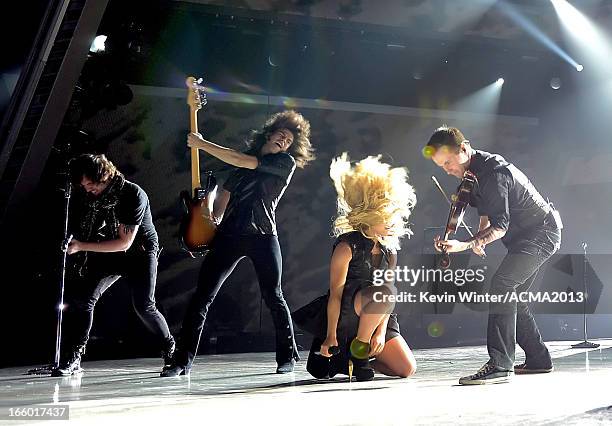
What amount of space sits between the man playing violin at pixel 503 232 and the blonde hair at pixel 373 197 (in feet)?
0.94

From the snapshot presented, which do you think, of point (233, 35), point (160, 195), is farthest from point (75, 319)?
point (233, 35)

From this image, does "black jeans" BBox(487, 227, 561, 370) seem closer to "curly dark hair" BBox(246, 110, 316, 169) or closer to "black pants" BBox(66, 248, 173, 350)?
"curly dark hair" BBox(246, 110, 316, 169)

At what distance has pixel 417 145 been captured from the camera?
9031 mm

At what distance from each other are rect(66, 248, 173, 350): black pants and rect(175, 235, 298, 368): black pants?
396mm

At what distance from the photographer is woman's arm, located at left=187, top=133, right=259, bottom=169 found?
181 inches

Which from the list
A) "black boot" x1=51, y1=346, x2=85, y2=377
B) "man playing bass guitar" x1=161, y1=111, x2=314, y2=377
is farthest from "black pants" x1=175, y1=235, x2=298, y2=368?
"black boot" x1=51, y1=346, x2=85, y2=377

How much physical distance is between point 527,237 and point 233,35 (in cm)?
430

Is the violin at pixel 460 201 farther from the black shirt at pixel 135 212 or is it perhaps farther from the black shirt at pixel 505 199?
the black shirt at pixel 135 212

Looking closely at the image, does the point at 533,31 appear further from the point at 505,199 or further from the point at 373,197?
the point at 373,197

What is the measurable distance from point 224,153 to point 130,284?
1.19 metres

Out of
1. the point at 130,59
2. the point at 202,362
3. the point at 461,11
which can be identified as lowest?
the point at 202,362

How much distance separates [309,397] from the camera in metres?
3.62

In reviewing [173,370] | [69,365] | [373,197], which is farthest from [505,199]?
[69,365]

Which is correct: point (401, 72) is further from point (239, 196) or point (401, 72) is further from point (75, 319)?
point (75, 319)
